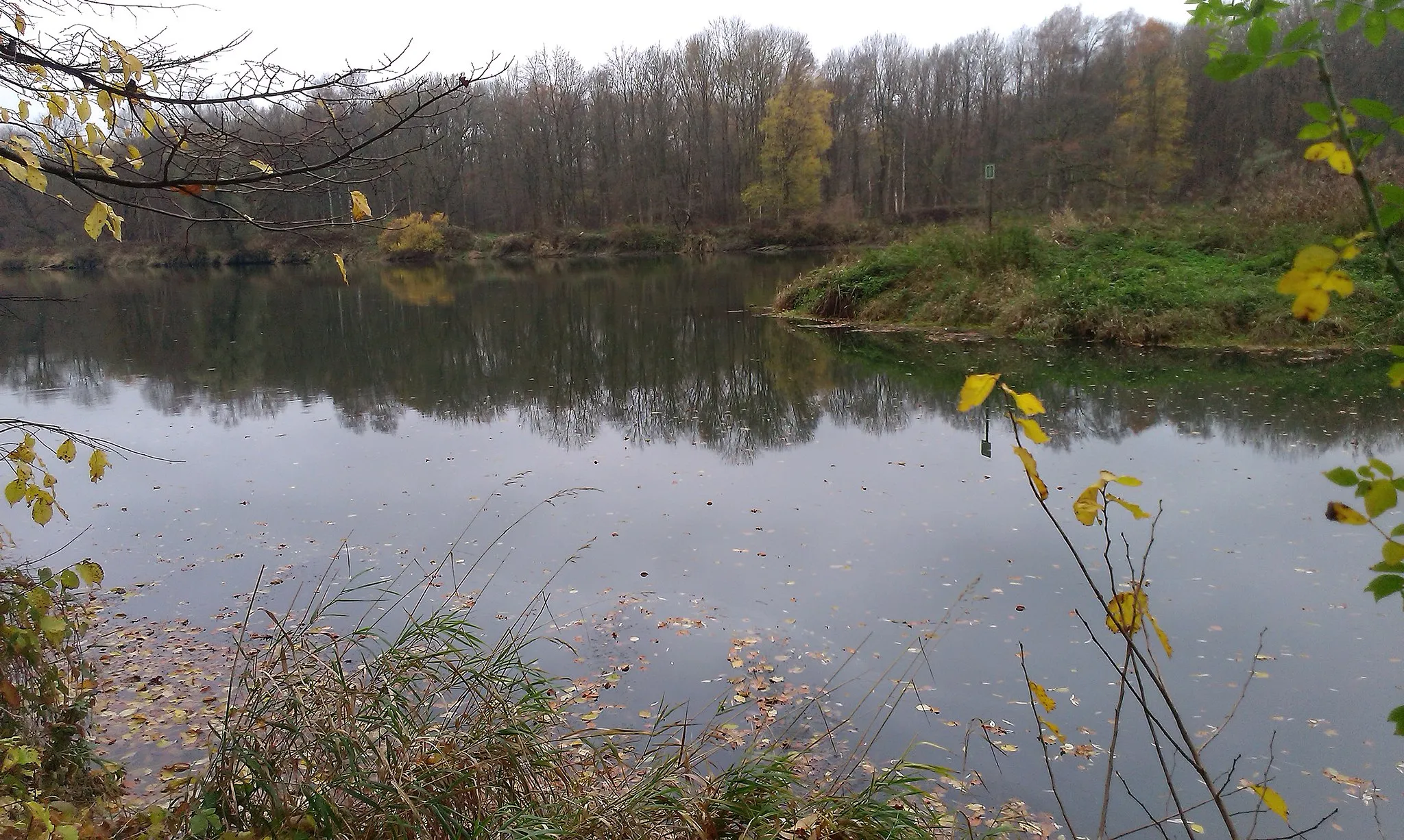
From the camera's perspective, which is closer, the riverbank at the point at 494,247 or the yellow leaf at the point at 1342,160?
the yellow leaf at the point at 1342,160

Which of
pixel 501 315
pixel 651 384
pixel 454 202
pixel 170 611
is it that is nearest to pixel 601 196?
pixel 454 202

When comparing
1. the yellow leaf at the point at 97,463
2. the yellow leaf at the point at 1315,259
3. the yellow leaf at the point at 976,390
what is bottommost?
the yellow leaf at the point at 97,463

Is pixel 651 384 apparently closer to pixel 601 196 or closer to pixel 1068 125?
pixel 1068 125

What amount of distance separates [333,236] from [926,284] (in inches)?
606

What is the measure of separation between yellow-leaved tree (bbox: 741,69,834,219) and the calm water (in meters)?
36.8

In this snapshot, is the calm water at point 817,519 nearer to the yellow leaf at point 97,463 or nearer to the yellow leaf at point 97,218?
the yellow leaf at point 97,463

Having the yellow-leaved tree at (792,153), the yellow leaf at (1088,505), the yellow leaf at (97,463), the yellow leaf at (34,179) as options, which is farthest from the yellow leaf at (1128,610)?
the yellow-leaved tree at (792,153)

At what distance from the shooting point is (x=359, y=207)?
2.93 metres

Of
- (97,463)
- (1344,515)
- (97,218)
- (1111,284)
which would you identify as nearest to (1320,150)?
(1344,515)

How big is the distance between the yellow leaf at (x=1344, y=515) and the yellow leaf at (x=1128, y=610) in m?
0.61

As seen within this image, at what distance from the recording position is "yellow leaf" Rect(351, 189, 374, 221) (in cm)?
287

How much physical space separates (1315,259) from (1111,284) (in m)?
16.0

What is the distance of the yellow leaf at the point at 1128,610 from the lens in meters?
1.87

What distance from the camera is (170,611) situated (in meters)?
6.38
